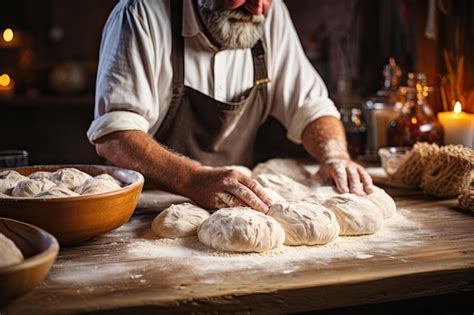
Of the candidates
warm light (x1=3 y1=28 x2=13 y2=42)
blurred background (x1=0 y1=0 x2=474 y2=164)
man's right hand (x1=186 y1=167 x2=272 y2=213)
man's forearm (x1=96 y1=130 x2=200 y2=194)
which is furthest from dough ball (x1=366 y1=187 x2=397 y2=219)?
warm light (x1=3 y1=28 x2=13 y2=42)

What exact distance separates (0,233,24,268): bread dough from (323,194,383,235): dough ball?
0.91m

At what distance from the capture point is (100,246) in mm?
1538

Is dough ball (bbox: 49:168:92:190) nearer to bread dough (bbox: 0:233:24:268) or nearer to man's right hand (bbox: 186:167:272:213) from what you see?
man's right hand (bbox: 186:167:272:213)

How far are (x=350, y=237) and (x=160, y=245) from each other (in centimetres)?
56

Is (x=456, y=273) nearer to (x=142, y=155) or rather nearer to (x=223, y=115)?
(x=142, y=155)

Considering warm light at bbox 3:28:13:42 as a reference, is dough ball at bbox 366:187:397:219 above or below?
below

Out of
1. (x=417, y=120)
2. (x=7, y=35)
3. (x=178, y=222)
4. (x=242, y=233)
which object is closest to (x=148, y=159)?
(x=178, y=222)

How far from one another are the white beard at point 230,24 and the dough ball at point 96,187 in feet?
3.32

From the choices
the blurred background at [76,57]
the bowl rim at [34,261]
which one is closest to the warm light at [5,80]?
the blurred background at [76,57]

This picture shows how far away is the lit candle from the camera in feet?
8.38

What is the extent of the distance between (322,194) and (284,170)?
1.70 feet

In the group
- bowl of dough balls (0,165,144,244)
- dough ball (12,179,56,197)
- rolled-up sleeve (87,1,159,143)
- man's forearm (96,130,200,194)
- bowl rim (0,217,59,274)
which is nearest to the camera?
bowl rim (0,217,59,274)

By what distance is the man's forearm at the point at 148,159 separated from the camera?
77.6 inches

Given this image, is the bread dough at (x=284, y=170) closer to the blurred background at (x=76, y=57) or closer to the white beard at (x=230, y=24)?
the white beard at (x=230, y=24)
